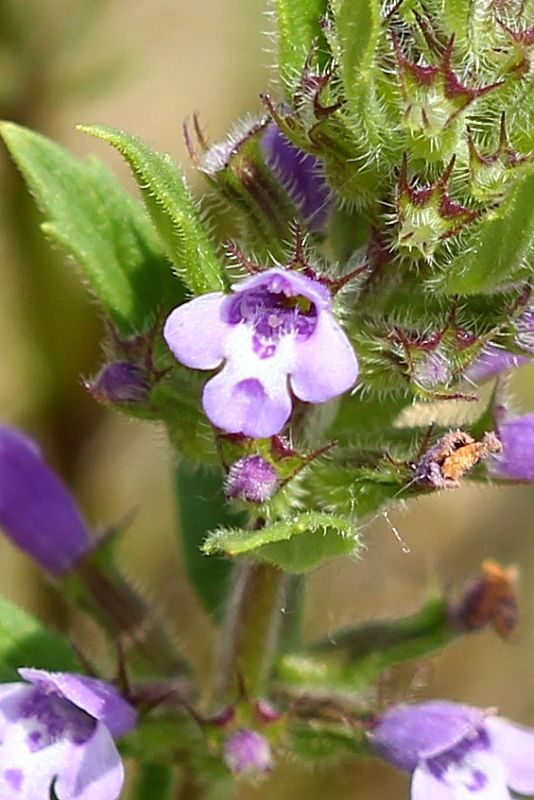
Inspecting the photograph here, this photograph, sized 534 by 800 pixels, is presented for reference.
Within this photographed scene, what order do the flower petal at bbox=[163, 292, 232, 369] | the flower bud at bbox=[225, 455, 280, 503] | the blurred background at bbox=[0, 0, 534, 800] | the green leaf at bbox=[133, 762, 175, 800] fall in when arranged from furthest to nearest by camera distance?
the blurred background at bbox=[0, 0, 534, 800] < the green leaf at bbox=[133, 762, 175, 800] < the flower bud at bbox=[225, 455, 280, 503] < the flower petal at bbox=[163, 292, 232, 369]

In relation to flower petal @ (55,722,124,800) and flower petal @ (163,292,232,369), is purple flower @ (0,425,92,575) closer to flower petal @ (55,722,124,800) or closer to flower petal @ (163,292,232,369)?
flower petal @ (55,722,124,800)

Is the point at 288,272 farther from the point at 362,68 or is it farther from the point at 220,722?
the point at 220,722

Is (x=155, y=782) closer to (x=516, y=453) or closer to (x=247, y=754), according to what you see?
(x=247, y=754)

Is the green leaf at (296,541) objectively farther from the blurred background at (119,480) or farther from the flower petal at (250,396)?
the blurred background at (119,480)

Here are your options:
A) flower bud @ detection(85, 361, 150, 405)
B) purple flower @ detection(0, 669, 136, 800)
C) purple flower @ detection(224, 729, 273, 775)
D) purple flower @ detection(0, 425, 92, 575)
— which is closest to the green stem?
purple flower @ detection(224, 729, 273, 775)

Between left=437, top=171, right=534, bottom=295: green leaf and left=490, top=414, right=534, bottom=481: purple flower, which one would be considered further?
left=490, top=414, right=534, bottom=481: purple flower

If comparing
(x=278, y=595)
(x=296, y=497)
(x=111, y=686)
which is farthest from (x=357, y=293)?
(x=111, y=686)

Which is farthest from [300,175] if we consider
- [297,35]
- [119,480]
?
[119,480]
